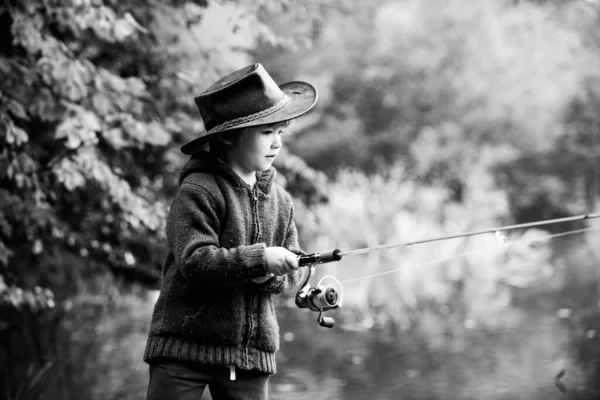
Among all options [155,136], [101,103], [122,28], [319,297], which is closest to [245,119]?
[319,297]

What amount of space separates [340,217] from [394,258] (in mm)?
1263

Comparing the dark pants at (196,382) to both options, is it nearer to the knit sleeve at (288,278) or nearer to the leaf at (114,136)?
the knit sleeve at (288,278)

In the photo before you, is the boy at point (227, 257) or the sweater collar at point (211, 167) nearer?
the boy at point (227, 257)

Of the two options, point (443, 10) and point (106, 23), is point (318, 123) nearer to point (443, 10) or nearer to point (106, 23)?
point (443, 10)

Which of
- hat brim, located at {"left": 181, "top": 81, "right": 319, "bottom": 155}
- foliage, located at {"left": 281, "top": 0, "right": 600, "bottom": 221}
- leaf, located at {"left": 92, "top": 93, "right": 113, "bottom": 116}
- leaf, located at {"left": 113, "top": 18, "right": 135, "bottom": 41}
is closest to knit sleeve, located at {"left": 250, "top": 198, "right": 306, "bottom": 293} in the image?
hat brim, located at {"left": 181, "top": 81, "right": 319, "bottom": 155}

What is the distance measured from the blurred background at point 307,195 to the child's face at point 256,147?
1030 millimetres

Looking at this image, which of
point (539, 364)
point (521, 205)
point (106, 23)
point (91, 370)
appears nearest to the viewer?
point (106, 23)

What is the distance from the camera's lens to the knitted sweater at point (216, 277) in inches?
108

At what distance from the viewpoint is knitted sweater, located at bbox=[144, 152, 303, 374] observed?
108 inches

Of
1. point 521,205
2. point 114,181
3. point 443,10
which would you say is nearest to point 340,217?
point 443,10

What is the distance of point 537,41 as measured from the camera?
18.8 metres

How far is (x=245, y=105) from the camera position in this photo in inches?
118

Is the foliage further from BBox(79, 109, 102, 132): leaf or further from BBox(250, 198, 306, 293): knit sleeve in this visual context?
BBox(250, 198, 306, 293): knit sleeve

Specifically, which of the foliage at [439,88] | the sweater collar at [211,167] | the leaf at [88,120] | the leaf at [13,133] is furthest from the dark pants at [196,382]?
the foliage at [439,88]
